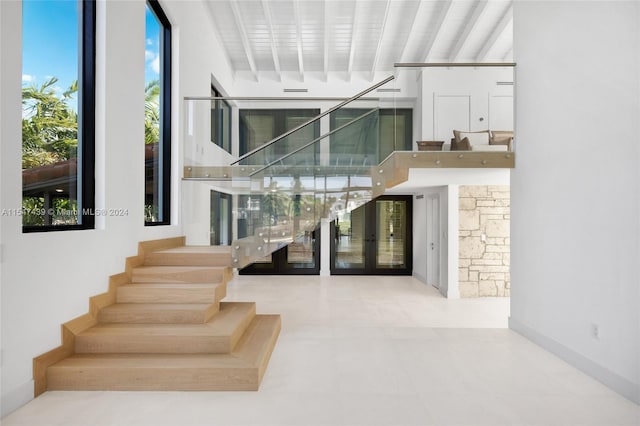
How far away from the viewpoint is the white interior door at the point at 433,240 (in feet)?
28.5

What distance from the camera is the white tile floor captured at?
2857 millimetres

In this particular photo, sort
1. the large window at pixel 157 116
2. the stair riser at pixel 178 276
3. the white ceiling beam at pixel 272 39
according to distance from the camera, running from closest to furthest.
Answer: the stair riser at pixel 178 276
the large window at pixel 157 116
the white ceiling beam at pixel 272 39

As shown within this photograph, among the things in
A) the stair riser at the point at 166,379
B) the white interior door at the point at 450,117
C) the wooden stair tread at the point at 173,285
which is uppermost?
the white interior door at the point at 450,117

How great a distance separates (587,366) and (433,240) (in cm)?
527

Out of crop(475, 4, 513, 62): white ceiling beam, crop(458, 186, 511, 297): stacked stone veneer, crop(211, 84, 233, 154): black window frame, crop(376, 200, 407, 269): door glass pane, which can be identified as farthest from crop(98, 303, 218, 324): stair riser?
crop(376, 200, 407, 269): door glass pane

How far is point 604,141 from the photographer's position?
353 cm

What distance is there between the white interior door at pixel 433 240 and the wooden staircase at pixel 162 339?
5045 millimetres

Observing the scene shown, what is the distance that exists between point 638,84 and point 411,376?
304 centimetres

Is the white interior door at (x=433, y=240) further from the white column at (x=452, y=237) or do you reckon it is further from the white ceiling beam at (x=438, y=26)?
the white ceiling beam at (x=438, y=26)

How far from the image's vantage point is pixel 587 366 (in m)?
3.74

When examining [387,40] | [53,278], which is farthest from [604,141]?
[387,40]

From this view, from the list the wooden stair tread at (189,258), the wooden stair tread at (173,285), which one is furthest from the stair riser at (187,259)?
the wooden stair tread at (173,285)

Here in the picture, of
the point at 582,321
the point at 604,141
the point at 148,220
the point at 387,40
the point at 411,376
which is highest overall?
the point at 387,40

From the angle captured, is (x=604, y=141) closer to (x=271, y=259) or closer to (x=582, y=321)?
(x=582, y=321)
